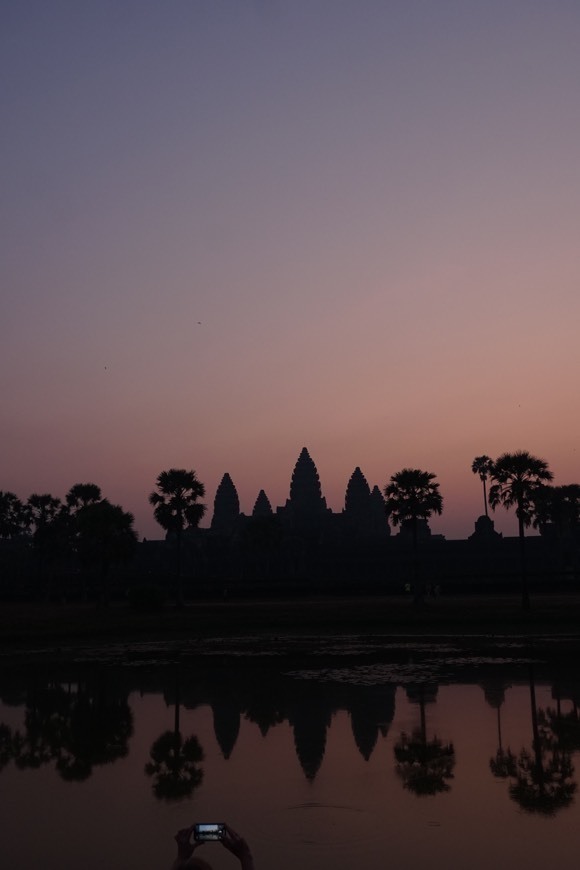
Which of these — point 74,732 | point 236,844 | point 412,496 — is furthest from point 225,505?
point 236,844

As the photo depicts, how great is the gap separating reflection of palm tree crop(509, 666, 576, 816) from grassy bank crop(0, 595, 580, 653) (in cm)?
2319

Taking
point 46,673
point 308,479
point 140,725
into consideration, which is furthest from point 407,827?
point 308,479

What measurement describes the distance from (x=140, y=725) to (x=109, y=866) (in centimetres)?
895

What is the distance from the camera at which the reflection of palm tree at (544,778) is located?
37.7 ft

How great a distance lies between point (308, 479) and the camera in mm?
188000

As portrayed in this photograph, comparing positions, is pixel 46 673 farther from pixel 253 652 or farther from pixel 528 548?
pixel 528 548

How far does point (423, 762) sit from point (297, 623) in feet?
95.6

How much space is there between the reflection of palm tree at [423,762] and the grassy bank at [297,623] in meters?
22.6

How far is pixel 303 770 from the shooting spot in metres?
13.9

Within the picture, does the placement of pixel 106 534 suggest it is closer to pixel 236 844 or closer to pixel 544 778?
pixel 544 778

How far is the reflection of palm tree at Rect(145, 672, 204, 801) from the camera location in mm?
12953

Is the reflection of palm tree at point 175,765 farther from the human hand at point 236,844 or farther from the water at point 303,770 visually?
the human hand at point 236,844

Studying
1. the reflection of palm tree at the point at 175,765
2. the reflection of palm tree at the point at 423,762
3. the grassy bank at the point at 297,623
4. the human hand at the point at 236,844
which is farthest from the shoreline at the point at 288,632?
the human hand at the point at 236,844

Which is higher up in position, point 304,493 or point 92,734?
point 304,493
